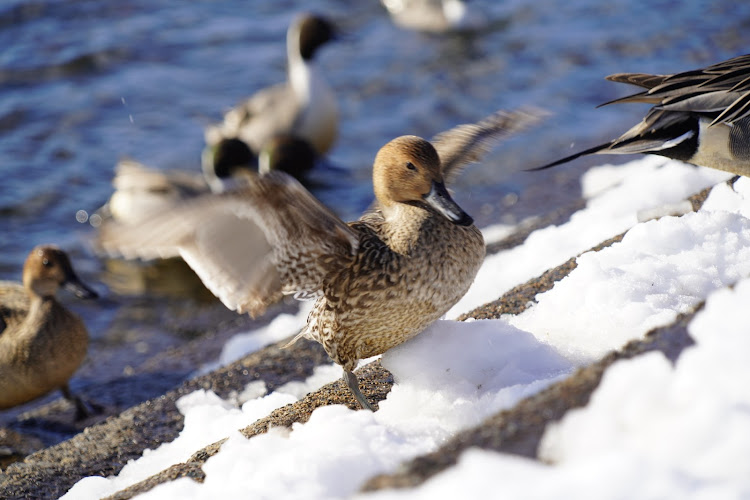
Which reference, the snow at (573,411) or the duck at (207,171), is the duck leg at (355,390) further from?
the duck at (207,171)

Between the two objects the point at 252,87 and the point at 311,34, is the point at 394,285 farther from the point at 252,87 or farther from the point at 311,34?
the point at 252,87

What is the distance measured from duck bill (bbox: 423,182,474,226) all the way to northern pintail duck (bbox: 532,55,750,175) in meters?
0.64

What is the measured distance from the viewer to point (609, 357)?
6.78 feet

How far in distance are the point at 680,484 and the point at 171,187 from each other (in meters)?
6.05

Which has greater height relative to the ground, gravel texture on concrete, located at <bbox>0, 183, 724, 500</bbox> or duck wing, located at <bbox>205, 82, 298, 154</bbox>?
gravel texture on concrete, located at <bbox>0, 183, 724, 500</bbox>

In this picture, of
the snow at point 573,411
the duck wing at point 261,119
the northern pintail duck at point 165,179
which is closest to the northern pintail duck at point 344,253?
the snow at point 573,411

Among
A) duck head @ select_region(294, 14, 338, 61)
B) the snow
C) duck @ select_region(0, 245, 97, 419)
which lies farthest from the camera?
duck head @ select_region(294, 14, 338, 61)

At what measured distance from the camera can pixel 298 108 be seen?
28.0 feet

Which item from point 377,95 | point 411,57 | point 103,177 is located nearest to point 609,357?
point 103,177

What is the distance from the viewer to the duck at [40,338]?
15.8 feet

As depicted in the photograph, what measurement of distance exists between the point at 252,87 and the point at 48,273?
4647 mm

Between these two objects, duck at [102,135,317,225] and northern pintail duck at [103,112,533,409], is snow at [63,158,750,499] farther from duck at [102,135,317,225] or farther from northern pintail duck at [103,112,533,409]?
duck at [102,135,317,225]

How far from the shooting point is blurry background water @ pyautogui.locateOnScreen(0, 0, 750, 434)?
692cm

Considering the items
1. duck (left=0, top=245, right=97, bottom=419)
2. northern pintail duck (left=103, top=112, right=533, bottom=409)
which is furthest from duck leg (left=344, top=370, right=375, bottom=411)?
duck (left=0, top=245, right=97, bottom=419)
